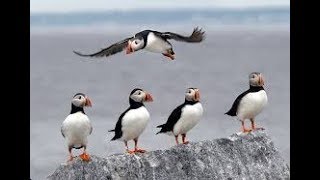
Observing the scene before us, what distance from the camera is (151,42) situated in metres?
14.9

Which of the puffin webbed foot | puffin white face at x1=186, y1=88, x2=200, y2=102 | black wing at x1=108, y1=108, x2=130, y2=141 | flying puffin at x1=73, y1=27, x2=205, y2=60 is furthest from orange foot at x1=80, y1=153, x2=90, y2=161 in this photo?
puffin white face at x1=186, y1=88, x2=200, y2=102

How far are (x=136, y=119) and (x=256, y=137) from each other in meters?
2.39

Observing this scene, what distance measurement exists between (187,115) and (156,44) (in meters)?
1.17

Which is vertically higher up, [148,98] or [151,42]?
[151,42]

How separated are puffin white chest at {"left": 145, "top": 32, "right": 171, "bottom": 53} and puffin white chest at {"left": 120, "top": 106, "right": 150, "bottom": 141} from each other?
1.17 metres

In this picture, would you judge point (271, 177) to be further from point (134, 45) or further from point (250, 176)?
point (134, 45)

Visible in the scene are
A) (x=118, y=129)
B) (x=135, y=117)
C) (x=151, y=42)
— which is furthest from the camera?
(x=151, y=42)

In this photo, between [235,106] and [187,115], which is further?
[235,106]

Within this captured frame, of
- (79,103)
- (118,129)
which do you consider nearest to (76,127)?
(79,103)

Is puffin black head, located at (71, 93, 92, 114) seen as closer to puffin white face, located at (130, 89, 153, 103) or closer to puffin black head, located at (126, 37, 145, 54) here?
puffin white face, located at (130, 89, 153, 103)

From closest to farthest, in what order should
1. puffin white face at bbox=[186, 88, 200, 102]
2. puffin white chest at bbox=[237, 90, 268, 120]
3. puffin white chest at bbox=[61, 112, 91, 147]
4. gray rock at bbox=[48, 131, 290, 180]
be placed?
puffin white chest at bbox=[61, 112, 91, 147], gray rock at bbox=[48, 131, 290, 180], puffin white face at bbox=[186, 88, 200, 102], puffin white chest at bbox=[237, 90, 268, 120]

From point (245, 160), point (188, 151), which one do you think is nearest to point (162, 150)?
point (188, 151)

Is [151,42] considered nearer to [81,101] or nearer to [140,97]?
[140,97]

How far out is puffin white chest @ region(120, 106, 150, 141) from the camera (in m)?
13.9
